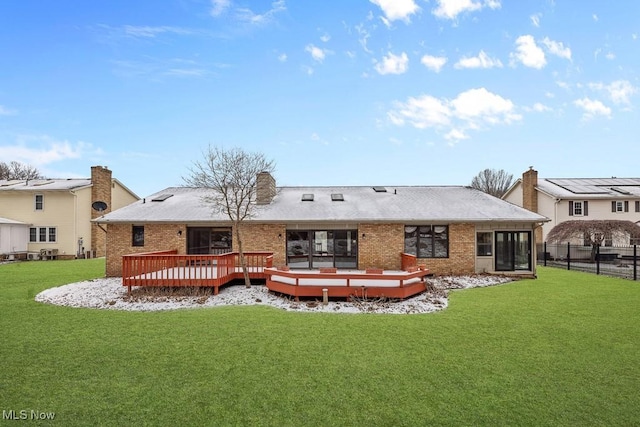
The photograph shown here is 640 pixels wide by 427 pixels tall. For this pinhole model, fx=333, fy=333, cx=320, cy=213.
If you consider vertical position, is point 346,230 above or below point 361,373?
above

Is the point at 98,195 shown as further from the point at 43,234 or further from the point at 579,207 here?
the point at 579,207

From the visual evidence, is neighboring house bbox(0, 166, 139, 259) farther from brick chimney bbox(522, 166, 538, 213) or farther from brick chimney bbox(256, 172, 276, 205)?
brick chimney bbox(522, 166, 538, 213)

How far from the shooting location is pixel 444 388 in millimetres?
4613

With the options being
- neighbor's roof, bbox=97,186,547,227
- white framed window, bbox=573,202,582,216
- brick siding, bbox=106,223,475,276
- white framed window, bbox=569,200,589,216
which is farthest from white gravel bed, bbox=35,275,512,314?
white framed window, bbox=573,202,582,216

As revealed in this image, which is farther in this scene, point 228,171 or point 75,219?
point 75,219

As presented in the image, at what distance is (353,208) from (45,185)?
2540 cm

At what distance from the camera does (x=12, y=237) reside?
76.7 ft

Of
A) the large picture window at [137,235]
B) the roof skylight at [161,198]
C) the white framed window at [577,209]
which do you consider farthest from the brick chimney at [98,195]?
the white framed window at [577,209]

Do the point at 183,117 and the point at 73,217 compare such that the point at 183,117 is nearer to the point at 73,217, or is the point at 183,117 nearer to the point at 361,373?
the point at 73,217

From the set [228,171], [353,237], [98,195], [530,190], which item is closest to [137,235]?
[228,171]

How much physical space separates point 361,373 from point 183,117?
17.8 metres

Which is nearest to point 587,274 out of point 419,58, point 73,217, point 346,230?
point 346,230

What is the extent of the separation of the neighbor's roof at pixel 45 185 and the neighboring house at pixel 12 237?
8.97ft

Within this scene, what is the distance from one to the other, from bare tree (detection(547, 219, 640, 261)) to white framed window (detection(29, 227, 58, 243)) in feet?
118
